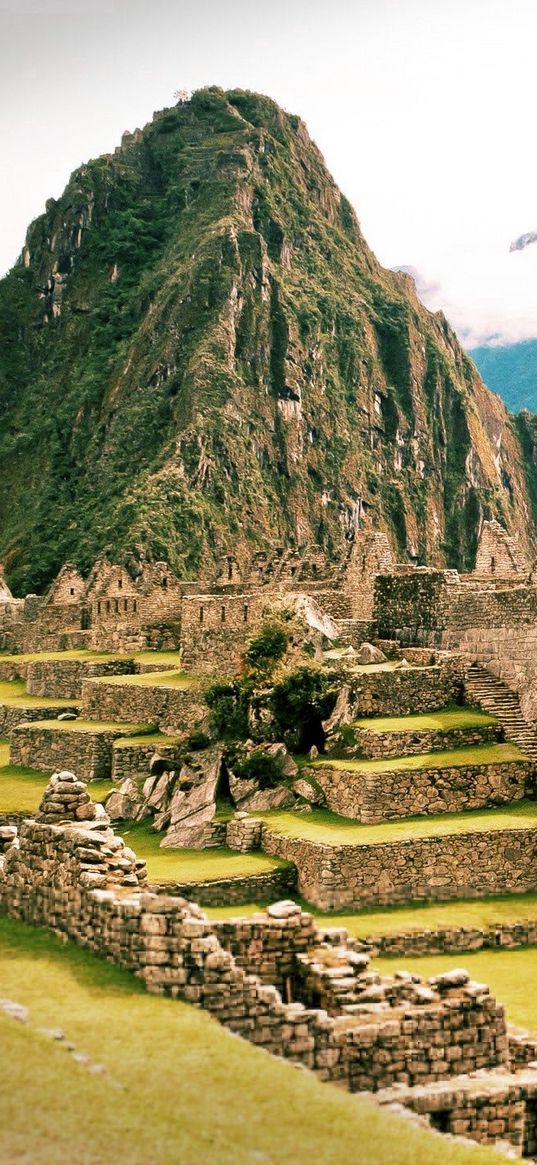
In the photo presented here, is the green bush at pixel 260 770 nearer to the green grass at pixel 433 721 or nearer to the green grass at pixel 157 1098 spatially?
the green grass at pixel 433 721

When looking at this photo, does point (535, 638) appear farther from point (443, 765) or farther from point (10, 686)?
point (10, 686)

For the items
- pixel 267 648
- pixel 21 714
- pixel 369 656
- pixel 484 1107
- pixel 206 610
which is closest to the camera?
pixel 484 1107

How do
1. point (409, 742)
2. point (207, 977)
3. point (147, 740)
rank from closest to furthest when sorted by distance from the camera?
point (207, 977), point (409, 742), point (147, 740)

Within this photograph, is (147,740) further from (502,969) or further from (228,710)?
(502,969)

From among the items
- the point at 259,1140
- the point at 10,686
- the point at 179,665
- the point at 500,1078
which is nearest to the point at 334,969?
the point at 500,1078

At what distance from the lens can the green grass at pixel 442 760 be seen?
80.7 feet

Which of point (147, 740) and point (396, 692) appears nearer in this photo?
point (396, 692)

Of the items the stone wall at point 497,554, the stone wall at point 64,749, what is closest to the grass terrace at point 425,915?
the stone wall at point 64,749

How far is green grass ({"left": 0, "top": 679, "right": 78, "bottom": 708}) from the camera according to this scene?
3738 cm

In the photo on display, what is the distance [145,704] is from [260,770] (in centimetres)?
654

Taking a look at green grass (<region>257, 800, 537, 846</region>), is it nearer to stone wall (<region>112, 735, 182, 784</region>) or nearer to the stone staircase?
the stone staircase

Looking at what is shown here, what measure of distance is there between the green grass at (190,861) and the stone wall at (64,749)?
16.3 ft

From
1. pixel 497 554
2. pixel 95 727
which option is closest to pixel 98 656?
pixel 95 727

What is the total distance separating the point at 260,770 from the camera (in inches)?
1038
